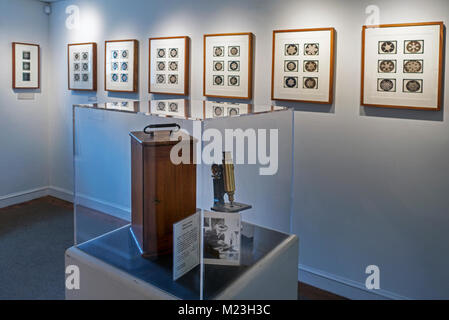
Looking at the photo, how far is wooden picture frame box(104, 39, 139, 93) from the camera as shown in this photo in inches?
181

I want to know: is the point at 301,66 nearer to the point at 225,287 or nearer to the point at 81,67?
the point at 225,287

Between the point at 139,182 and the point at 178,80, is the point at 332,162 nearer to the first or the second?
the point at 178,80

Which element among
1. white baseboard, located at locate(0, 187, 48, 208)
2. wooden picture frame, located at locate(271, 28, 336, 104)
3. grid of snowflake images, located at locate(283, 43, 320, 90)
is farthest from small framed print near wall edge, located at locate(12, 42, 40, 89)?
grid of snowflake images, located at locate(283, 43, 320, 90)

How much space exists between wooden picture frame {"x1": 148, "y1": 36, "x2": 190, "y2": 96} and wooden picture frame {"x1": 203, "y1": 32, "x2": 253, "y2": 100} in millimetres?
280

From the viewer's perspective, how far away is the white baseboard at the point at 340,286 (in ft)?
10.3

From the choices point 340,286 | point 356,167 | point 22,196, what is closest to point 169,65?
point 356,167

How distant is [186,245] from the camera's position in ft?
4.20

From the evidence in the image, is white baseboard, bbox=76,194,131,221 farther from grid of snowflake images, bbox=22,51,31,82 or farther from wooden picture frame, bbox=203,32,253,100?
grid of snowflake images, bbox=22,51,31,82

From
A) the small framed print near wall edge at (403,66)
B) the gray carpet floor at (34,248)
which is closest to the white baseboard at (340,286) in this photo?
the small framed print near wall edge at (403,66)

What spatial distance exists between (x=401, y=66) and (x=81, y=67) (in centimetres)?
406

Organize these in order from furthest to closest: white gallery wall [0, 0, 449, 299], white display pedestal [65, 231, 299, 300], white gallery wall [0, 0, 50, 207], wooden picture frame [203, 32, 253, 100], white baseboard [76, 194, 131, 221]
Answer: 1. white gallery wall [0, 0, 50, 207]
2. wooden picture frame [203, 32, 253, 100]
3. white gallery wall [0, 0, 449, 299]
4. white baseboard [76, 194, 131, 221]
5. white display pedestal [65, 231, 299, 300]

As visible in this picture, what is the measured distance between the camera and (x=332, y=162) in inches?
130

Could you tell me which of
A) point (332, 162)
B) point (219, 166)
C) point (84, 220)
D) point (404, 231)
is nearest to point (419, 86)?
point (332, 162)

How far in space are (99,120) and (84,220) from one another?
0.45 meters
